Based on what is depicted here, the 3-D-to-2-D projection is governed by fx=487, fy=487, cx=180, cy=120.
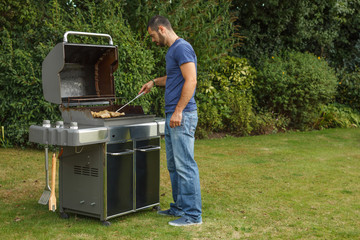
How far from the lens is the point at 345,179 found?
6785 millimetres

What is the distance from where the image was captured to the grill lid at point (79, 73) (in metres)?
4.59

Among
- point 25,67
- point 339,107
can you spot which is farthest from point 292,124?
point 25,67

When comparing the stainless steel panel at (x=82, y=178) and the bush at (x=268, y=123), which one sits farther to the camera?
the bush at (x=268, y=123)

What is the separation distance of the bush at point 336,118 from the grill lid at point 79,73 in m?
9.00

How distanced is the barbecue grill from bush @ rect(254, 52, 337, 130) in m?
7.70

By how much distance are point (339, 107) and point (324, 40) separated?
2.13 metres

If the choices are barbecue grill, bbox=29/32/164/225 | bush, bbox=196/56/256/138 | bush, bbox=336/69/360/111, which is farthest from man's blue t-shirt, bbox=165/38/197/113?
bush, bbox=336/69/360/111

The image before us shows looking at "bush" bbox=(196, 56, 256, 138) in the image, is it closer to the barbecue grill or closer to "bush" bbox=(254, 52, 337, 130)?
"bush" bbox=(254, 52, 337, 130)

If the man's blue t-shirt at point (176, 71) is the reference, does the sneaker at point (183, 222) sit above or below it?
below

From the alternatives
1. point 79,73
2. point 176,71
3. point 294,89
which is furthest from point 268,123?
point 176,71

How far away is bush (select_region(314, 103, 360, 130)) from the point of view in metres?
13.2

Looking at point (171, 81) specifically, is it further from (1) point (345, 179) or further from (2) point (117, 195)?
(1) point (345, 179)

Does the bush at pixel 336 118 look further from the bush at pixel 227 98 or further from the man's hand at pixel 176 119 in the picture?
the man's hand at pixel 176 119

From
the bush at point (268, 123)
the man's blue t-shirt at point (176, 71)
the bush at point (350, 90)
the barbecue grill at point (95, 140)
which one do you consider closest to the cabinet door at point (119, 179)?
the barbecue grill at point (95, 140)
